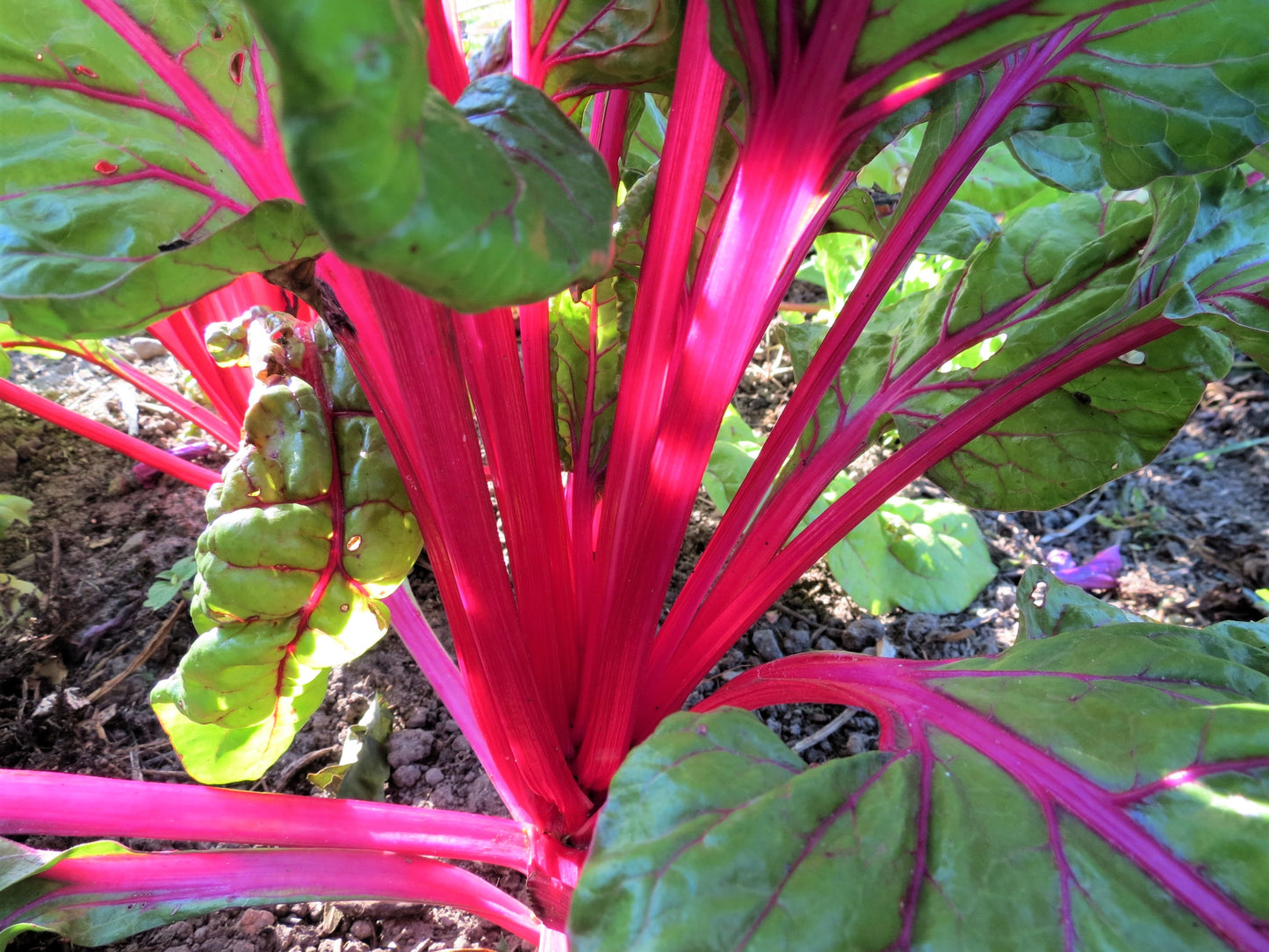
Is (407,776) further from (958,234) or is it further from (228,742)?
(958,234)

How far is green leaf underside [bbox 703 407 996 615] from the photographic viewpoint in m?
1.60

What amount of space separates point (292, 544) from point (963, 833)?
756 mm

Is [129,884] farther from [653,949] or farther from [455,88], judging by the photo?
[455,88]

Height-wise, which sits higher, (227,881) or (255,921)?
(227,881)

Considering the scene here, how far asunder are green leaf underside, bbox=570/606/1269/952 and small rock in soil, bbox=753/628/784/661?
2.96 feet

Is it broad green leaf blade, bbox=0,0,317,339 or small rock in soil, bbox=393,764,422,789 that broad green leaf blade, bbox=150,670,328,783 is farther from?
broad green leaf blade, bbox=0,0,317,339

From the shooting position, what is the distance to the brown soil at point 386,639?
120 cm

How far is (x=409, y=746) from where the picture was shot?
4.50 feet

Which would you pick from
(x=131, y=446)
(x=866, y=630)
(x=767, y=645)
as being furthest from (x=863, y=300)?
(x=131, y=446)

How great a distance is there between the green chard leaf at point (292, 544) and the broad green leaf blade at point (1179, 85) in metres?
0.96

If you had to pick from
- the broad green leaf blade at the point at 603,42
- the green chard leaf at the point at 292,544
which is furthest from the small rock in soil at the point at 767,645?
the broad green leaf blade at the point at 603,42

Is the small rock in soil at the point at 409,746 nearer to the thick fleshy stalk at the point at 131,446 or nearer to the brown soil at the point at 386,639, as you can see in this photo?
the brown soil at the point at 386,639

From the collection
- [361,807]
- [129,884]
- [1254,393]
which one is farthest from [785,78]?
[1254,393]

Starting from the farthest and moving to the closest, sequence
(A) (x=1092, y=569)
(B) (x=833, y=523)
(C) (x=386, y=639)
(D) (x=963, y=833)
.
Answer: (A) (x=1092, y=569) → (C) (x=386, y=639) → (B) (x=833, y=523) → (D) (x=963, y=833)
